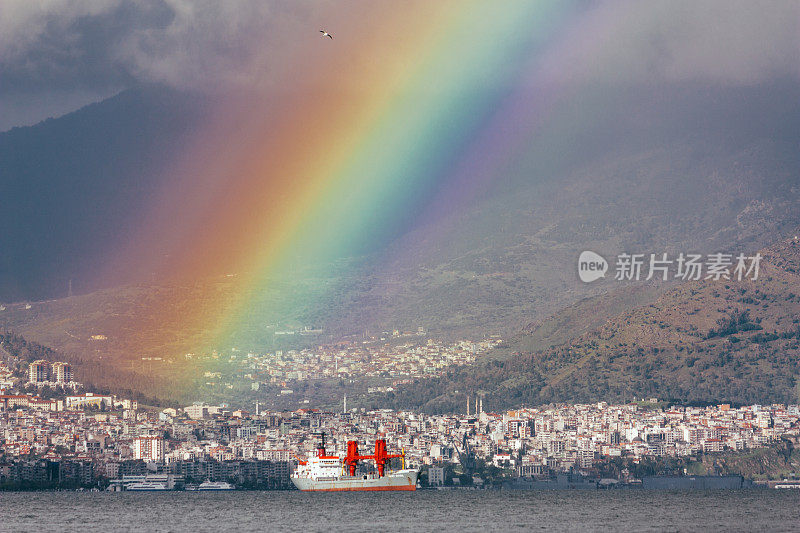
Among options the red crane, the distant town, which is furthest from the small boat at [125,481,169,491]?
the red crane

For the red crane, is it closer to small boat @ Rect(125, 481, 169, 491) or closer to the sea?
the sea

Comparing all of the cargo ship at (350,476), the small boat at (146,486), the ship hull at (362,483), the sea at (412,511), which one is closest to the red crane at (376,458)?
the cargo ship at (350,476)

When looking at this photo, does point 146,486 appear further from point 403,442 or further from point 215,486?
point 403,442

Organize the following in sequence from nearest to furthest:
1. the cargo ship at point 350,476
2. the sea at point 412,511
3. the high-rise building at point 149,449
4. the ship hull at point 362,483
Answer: the sea at point 412,511 → the ship hull at point 362,483 → the cargo ship at point 350,476 → the high-rise building at point 149,449

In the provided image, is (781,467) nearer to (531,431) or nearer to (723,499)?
(531,431)

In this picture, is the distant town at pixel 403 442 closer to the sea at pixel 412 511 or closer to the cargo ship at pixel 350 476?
the cargo ship at pixel 350 476

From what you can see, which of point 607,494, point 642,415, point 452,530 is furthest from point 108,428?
point 452,530

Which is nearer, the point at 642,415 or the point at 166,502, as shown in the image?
the point at 166,502
